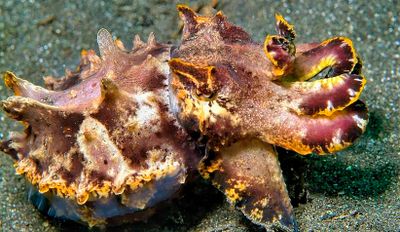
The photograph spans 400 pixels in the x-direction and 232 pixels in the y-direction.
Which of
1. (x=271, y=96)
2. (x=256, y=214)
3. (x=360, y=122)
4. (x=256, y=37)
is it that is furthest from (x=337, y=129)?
(x=256, y=37)

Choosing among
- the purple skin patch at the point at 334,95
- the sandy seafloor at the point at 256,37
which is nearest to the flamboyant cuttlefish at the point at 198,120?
the purple skin patch at the point at 334,95

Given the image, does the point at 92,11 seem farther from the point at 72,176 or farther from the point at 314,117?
the point at 314,117

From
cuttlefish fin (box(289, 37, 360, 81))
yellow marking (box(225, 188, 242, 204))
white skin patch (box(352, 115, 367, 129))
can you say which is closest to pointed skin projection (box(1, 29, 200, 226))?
yellow marking (box(225, 188, 242, 204))

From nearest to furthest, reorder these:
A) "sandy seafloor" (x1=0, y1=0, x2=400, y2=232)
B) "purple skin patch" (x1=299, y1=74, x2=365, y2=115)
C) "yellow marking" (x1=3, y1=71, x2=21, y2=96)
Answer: "purple skin patch" (x1=299, y1=74, x2=365, y2=115)
"yellow marking" (x1=3, y1=71, x2=21, y2=96)
"sandy seafloor" (x1=0, y1=0, x2=400, y2=232)

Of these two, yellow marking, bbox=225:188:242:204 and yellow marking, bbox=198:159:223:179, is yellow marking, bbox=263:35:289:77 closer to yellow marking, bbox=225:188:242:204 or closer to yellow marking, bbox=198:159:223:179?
yellow marking, bbox=198:159:223:179

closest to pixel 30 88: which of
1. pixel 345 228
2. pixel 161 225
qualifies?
pixel 161 225

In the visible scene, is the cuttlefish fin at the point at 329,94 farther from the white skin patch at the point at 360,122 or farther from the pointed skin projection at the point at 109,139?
the pointed skin projection at the point at 109,139
